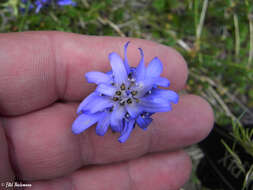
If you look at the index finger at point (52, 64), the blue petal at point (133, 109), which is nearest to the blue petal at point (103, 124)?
the blue petal at point (133, 109)

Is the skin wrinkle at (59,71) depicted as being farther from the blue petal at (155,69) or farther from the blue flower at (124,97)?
the blue petal at (155,69)

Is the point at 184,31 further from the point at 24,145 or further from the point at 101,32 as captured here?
the point at 24,145

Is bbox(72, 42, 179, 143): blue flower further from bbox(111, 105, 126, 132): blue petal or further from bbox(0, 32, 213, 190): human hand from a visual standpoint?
bbox(0, 32, 213, 190): human hand

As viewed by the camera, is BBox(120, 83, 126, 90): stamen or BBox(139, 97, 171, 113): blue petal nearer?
BBox(139, 97, 171, 113): blue petal

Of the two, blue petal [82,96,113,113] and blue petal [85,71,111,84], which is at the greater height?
blue petal [85,71,111,84]

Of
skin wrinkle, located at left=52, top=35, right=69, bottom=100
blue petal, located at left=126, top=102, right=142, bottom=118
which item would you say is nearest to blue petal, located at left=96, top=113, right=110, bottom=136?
blue petal, located at left=126, top=102, right=142, bottom=118

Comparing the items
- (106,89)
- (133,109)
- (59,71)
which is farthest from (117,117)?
(59,71)

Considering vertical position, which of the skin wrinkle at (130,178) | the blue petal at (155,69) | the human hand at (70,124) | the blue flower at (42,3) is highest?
the blue flower at (42,3)
